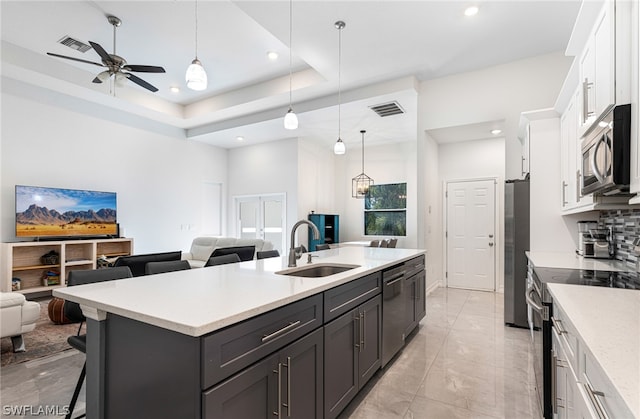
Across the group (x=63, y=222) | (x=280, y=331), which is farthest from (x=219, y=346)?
(x=63, y=222)

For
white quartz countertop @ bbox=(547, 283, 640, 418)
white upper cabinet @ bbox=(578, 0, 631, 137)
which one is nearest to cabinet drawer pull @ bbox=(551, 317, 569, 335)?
white quartz countertop @ bbox=(547, 283, 640, 418)

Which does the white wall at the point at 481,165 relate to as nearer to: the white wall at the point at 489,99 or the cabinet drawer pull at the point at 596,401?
the white wall at the point at 489,99

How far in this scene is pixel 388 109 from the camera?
5.35 metres

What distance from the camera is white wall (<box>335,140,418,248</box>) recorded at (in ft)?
23.1

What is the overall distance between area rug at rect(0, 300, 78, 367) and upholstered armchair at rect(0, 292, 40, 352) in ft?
0.33

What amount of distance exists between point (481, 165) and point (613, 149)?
4.66 meters

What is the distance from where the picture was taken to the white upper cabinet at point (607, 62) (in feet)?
4.67

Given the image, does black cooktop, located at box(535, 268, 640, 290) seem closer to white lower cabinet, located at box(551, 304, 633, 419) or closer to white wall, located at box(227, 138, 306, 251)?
white lower cabinet, located at box(551, 304, 633, 419)

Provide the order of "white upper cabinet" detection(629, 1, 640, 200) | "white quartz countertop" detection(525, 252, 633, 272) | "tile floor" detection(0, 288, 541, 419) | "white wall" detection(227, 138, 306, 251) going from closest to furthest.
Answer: "white upper cabinet" detection(629, 1, 640, 200) → "tile floor" detection(0, 288, 541, 419) → "white quartz countertop" detection(525, 252, 633, 272) → "white wall" detection(227, 138, 306, 251)

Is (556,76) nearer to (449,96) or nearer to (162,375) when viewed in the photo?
(449,96)

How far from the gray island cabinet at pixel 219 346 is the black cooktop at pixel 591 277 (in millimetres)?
1274

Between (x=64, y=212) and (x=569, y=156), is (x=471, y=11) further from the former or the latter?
(x=64, y=212)

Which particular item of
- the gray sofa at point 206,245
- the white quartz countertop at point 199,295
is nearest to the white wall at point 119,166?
the gray sofa at point 206,245

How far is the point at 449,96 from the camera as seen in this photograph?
15.4 feet
